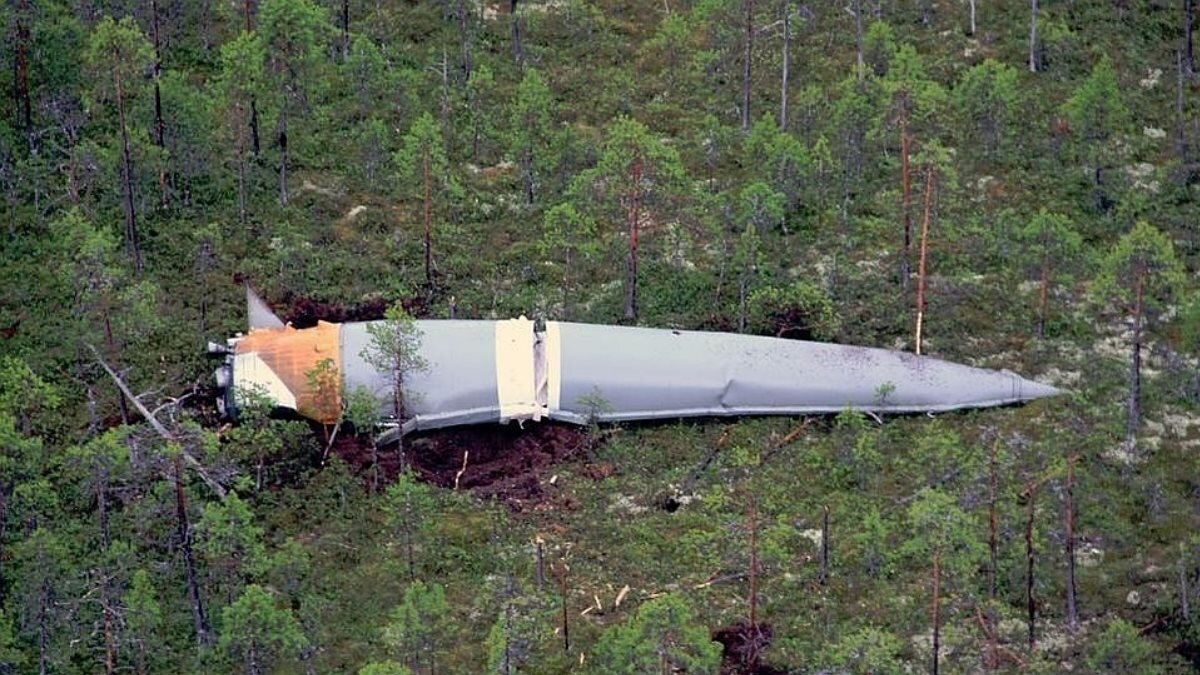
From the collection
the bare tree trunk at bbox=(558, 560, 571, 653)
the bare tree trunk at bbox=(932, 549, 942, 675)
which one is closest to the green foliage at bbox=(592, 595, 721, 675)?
the bare tree trunk at bbox=(558, 560, 571, 653)

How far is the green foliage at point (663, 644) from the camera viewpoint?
2613 inches

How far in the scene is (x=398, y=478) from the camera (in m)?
78.2

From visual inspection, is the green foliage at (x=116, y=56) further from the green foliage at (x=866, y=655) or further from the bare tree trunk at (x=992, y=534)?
the green foliage at (x=866, y=655)

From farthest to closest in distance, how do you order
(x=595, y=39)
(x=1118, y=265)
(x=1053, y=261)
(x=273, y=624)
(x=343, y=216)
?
(x=595, y=39) → (x=343, y=216) → (x=1053, y=261) → (x=1118, y=265) → (x=273, y=624)

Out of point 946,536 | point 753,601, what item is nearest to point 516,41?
point 753,601

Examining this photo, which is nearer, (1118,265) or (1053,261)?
(1118,265)

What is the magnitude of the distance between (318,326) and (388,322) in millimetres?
4047

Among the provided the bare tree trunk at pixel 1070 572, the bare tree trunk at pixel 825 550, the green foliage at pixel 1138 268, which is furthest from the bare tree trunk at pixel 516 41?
the bare tree trunk at pixel 1070 572

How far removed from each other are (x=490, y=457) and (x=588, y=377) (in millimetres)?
3637

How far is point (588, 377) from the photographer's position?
80938 millimetres

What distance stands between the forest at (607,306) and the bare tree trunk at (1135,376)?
247mm

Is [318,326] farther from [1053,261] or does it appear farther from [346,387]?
[1053,261]

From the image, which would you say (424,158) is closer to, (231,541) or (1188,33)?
(231,541)

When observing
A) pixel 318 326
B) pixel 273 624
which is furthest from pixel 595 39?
pixel 273 624
